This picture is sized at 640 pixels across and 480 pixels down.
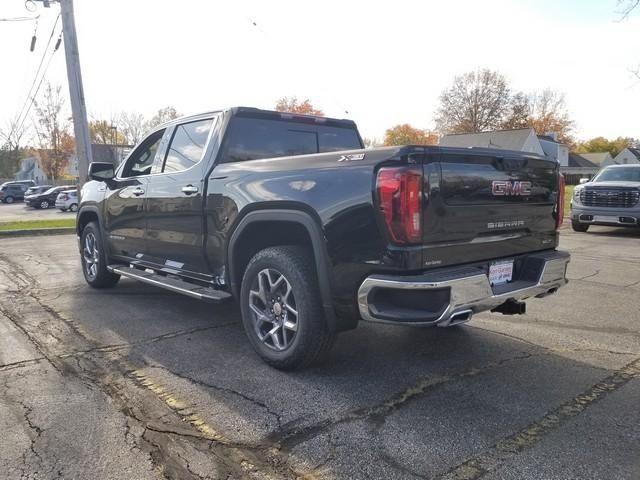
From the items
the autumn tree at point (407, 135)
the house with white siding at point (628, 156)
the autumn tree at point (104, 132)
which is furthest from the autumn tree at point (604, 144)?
the autumn tree at point (104, 132)

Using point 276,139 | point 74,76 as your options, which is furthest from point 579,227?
point 74,76

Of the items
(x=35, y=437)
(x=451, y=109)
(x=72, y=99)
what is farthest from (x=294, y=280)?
(x=451, y=109)

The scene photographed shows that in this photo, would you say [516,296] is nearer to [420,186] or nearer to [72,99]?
[420,186]

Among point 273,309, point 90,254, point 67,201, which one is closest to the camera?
point 273,309

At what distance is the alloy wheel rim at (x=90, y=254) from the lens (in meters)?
6.70

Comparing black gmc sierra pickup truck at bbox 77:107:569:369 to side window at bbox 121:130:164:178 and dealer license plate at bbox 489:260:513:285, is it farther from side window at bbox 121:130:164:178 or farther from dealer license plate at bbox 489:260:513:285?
side window at bbox 121:130:164:178

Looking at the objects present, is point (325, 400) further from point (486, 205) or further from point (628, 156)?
point (628, 156)

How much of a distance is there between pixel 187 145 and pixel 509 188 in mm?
2978

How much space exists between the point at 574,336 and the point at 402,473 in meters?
2.86

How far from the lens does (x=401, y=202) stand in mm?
2992

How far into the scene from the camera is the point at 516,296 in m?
3.55

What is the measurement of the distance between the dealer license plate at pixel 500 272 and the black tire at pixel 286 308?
115cm

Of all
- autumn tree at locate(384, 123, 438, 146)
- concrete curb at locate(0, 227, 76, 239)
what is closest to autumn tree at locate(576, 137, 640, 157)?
autumn tree at locate(384, 123, 438, 146)

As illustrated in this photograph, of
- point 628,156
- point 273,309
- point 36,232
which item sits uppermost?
point 628,156
